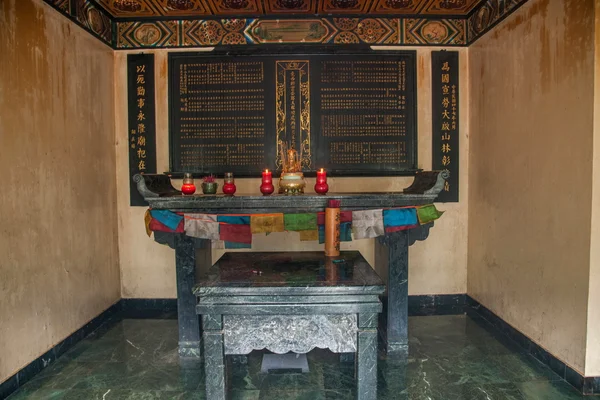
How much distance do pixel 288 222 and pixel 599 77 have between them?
227cm

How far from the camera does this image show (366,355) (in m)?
2.28

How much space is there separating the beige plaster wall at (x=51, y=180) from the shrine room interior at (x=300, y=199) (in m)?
0.02

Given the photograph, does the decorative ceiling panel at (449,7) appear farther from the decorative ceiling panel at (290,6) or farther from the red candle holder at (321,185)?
the red candle holder at (321,185)

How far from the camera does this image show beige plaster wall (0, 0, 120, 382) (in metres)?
2.79

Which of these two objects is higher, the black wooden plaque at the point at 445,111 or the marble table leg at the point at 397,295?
the black wooden plaque at the point at 445,111

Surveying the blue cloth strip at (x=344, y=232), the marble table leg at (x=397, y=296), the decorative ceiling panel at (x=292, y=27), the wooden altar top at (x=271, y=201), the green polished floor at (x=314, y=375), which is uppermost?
the decorative ceiling panel at (x=292, y=27)

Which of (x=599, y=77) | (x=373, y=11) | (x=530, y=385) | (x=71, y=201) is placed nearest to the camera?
(x=599, y=77)

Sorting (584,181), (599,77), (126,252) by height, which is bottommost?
(126,252)

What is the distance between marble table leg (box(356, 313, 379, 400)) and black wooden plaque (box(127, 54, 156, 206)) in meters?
3.05


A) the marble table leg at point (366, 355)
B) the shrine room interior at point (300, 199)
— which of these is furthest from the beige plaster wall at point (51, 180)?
the marble table leg at point (366, 355)

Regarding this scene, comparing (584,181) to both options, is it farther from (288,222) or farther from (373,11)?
(373,11)

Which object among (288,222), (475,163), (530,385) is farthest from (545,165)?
(288,222)

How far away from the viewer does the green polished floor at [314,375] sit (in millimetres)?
2678

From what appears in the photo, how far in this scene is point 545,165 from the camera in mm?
3068
